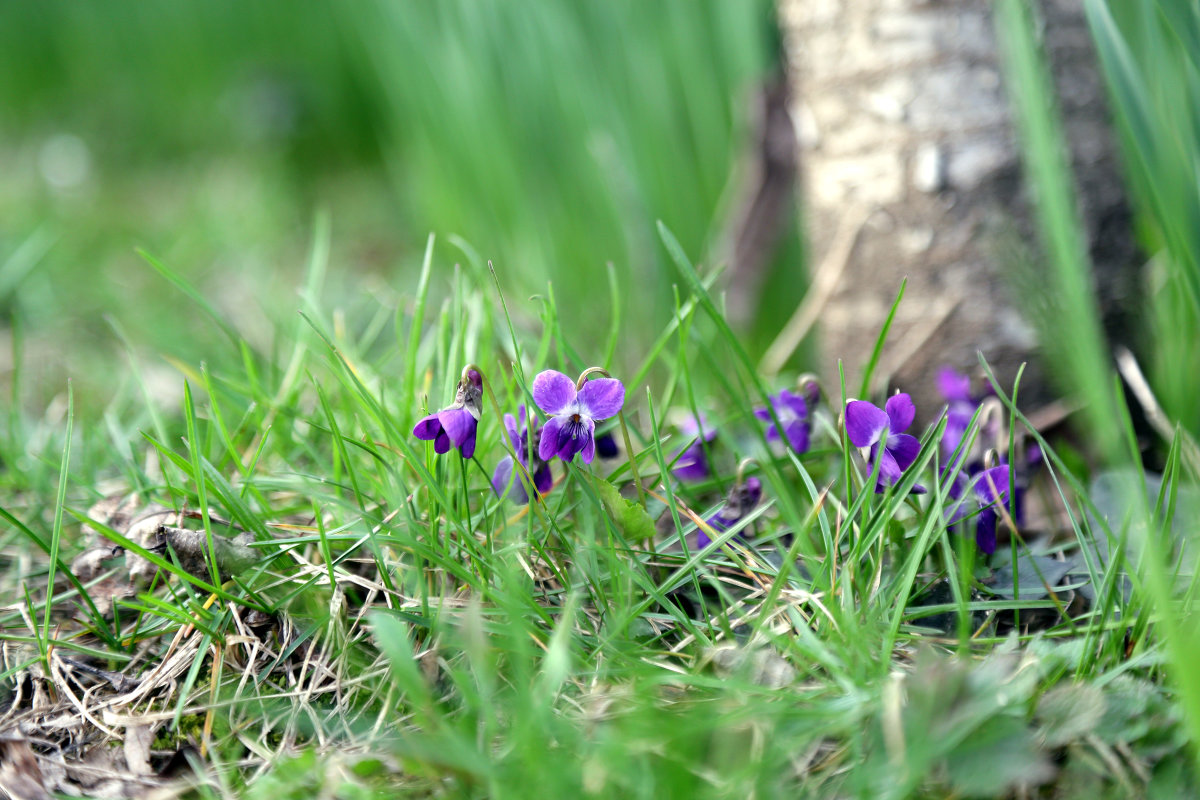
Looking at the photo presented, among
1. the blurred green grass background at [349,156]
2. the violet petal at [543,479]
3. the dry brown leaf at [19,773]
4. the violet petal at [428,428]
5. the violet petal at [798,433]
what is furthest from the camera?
the blurred green grass background at [349,156]

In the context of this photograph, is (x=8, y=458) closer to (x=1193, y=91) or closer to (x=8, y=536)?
(x=8, y=536)

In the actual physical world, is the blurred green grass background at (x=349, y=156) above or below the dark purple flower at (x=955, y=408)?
above

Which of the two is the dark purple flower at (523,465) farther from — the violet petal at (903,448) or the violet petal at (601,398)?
the violet petal at (903,448)

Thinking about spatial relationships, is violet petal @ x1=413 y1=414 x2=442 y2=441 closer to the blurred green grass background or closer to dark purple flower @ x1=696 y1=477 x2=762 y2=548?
dark purple flower @ x1=696 y1=477 x2=762 y2=548

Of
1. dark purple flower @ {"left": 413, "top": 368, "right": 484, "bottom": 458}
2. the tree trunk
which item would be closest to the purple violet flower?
the tree trunk

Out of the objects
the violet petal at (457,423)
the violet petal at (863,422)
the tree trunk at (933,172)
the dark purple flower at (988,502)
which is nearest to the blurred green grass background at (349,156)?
the tree trunk at (933,172)

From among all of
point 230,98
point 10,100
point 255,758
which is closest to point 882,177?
point 255,758

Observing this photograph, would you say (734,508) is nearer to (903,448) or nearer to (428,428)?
(903,448)
